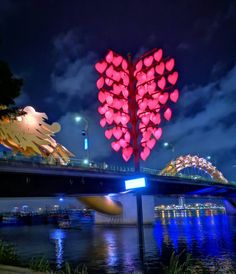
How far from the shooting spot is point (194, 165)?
174 metres

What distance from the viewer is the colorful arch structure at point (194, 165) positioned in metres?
164

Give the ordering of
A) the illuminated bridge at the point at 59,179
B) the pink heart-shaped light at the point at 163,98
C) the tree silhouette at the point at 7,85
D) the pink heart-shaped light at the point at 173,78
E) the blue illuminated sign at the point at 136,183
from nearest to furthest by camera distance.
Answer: the tree silhouette at the point at 7,85, the blue illuminated sign at the point at 136,183, the illuminated bridge at the point at 59,179, the pink heart-shaped light at the point at 163,98, the pink heart-shaped light at the point at 173,78

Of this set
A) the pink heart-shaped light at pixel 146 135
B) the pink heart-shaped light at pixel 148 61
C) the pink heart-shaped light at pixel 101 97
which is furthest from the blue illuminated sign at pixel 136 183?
the pink heart-shaped light at pixel 148 61

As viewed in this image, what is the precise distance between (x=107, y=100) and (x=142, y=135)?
679 cm

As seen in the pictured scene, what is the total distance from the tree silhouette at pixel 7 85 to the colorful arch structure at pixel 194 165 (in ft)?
465

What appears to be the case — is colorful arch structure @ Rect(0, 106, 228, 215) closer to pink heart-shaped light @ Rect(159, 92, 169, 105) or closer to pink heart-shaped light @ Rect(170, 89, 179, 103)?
pink heart-shaped light @ Rect(159, 92, 169, 105)

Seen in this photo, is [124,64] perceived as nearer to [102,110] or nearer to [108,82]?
[108,82]

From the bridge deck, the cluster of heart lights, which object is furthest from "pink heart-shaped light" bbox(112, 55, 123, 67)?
the bridge deck

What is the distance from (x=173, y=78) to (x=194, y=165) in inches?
4928

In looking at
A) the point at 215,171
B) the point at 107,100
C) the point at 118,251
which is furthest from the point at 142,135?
the point at 215,171

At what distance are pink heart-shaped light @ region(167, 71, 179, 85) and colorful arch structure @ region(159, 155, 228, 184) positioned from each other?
358 ft

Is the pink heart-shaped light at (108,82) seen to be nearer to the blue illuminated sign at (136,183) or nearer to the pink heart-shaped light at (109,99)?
the pink heart-shaped light at (109,99)

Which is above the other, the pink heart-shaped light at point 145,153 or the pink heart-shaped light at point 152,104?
the pink heart-shaped light at point 152,104

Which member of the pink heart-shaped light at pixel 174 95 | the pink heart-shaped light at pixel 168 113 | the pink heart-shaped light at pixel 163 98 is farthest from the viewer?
the pink heart-shaped light at pixel 168 113
